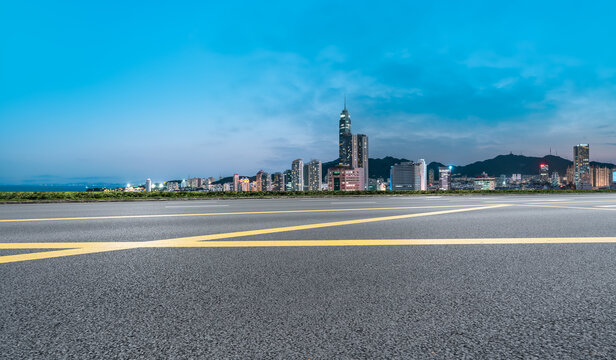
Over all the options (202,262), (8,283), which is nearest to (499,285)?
(202,262)

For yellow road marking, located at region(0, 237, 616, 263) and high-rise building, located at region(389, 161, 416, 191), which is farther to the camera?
high-rise building, located at region(389, 161, 416, 191)

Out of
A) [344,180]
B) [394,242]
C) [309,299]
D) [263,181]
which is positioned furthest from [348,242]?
[263,181]

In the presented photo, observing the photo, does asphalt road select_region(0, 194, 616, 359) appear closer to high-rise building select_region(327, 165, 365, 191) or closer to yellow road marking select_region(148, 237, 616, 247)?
yellow road marking select_region(148, 237, 616, 247)

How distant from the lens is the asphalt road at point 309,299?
2.12 metres

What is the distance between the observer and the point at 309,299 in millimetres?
2957

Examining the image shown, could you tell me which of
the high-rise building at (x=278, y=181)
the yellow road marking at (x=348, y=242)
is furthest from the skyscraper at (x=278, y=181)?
the yellow road marking at (x=348, y=242)

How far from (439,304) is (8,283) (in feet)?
14.9

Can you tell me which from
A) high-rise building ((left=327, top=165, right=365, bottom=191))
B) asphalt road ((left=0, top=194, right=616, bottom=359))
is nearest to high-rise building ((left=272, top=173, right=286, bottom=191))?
high-rise building ((left=327, top=165, right=365, bottom=191))

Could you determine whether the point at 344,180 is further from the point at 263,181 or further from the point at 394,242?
the point at 394,242

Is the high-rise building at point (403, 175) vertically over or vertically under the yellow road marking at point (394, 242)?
over

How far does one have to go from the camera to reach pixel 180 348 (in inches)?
82.7

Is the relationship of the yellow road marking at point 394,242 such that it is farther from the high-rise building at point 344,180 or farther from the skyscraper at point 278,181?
the skyscraper at point 278,181

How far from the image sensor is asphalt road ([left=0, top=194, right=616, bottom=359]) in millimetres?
2117

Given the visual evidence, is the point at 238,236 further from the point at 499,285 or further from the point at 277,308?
the point at 499,285
